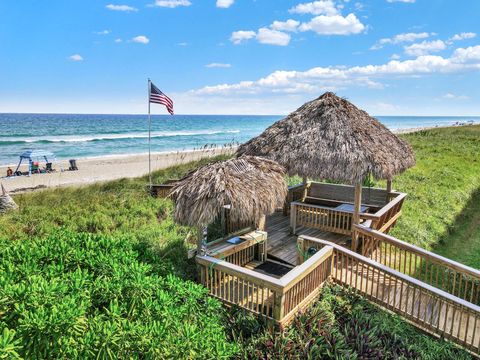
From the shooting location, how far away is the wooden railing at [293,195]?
10.3 m

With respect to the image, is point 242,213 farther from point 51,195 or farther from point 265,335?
point 51,195

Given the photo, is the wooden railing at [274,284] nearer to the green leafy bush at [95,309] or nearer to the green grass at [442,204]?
the green leafy bush at [95,309]

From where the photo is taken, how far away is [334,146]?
7.79m

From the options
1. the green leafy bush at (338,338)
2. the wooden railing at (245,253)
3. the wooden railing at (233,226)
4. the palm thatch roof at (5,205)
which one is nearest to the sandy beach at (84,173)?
the palm thatch roof at (5,205)

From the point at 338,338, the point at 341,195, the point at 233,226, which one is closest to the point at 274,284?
the point at 338,338

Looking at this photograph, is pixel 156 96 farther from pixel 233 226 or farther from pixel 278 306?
pixel 278 306

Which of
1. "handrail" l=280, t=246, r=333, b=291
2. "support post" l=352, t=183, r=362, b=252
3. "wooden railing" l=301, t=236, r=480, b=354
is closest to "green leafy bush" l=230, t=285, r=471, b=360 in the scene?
Answer: "wooden railing" l=301, t=236, r=480, b=354

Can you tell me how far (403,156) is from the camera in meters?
8.95

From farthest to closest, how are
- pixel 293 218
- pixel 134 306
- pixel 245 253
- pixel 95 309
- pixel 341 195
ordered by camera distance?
pixel 341 195, pixel 293 218, pixel 245 253, pixel 134 306, pixel 95 309

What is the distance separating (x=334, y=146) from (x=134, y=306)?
577 cm

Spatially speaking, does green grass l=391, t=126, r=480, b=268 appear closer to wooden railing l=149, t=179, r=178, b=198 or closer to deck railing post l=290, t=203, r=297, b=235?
deck railing post l=290, t=203, r=297, b=235

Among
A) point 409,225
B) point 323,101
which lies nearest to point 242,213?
point 323,101

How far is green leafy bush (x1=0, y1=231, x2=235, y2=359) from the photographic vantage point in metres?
2.95

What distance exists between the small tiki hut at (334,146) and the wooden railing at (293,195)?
80.8 inches
